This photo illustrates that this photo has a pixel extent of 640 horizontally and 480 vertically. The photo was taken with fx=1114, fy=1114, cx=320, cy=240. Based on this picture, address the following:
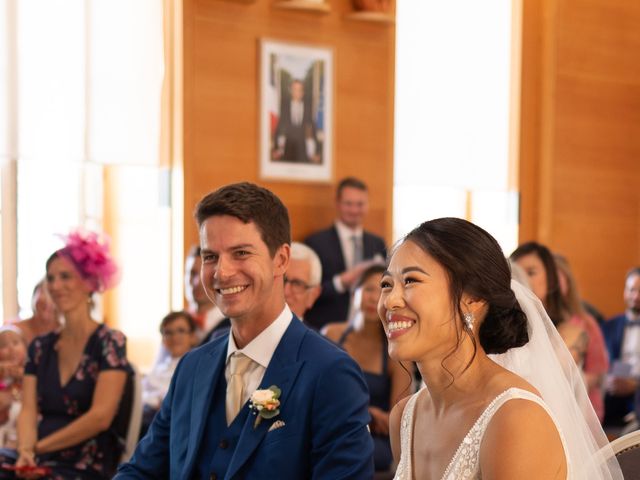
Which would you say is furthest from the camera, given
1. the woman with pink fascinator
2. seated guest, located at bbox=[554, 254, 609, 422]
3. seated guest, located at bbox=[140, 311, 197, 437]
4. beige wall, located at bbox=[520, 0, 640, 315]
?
beige wall, located at bbox=[520, 0, 640, 315]

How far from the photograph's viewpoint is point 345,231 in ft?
26.9

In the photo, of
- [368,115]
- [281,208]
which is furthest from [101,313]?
[281,208]

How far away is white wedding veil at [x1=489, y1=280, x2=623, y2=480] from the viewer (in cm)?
243

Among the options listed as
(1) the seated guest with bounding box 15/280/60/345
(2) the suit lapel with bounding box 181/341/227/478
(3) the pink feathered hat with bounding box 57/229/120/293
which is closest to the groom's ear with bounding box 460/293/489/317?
(2) the suit lapel with bounding box 181/341/227/478

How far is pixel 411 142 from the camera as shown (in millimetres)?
9391

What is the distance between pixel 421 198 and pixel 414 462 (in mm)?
7100

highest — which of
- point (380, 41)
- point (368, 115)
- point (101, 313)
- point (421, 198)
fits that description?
point (380, 41)

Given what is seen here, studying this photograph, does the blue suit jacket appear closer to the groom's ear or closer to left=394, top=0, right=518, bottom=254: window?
the groom's ear

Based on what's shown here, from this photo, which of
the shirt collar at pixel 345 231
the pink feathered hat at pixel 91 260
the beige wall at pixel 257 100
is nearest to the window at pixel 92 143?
the beige wall at pixel 257 100

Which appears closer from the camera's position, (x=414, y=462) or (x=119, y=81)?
(x=414, y=462)

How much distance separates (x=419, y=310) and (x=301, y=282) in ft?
8.12

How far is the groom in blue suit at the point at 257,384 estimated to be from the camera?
2734 millimetres

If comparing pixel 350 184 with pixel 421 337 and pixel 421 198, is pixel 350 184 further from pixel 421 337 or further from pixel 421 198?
pixel 421 337

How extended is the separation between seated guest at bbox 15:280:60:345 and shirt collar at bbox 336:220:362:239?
272cm
